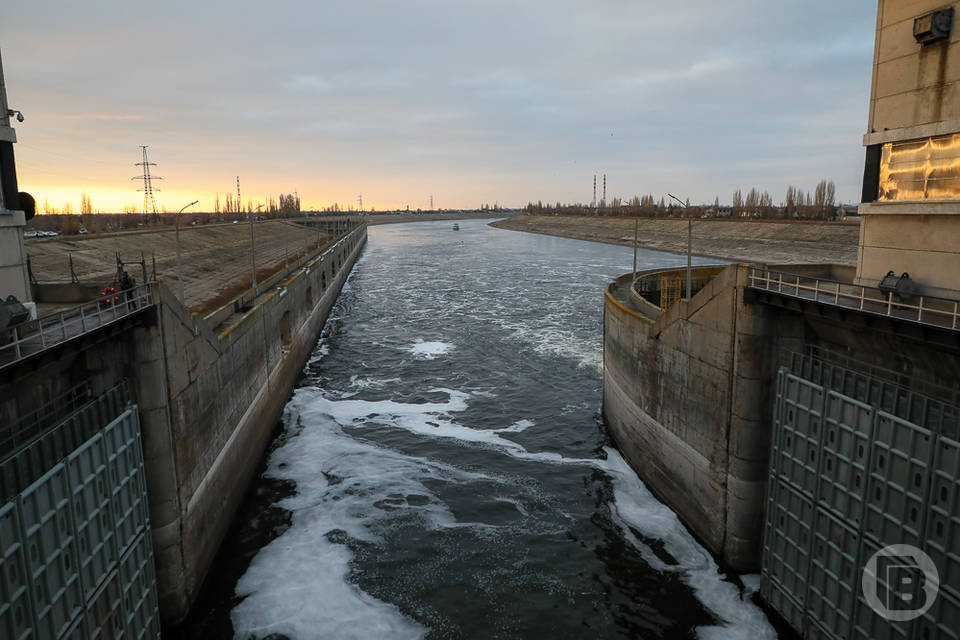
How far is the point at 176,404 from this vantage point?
17.3m

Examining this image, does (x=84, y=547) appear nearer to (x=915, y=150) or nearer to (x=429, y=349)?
(x=915, y=150)

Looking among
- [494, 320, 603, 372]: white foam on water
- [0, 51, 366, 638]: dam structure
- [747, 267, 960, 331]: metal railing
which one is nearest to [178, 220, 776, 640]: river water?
[494, 320, 603, 372]: white foam on water

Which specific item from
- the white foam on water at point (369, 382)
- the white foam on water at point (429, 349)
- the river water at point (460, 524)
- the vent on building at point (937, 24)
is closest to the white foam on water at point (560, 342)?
the river water at point (460, 524)

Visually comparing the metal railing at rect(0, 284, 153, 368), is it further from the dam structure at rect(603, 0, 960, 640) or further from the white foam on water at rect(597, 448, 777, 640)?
the white foam on water at rect(597, 448, 777, 640)

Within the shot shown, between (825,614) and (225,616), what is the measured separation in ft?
52.3

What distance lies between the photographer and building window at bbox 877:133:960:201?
15656 millimetres

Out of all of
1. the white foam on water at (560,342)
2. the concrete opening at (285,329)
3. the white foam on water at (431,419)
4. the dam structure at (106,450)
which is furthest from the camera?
the white foam on water at (560,342)

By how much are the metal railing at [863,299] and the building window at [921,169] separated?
2.82 m

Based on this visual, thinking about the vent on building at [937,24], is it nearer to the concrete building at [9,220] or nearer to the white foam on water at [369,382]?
the concrete building at [9,220]

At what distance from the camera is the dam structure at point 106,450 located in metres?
11.8

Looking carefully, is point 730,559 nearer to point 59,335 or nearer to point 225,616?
point 225,616

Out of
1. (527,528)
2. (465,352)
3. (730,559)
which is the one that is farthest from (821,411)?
(465,352)

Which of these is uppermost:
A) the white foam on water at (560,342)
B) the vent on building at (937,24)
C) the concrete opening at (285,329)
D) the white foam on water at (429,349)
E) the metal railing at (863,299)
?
the vent on building at (937,24)

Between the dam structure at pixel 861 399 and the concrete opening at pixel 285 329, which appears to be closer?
the dam structure at pixel 861 399
